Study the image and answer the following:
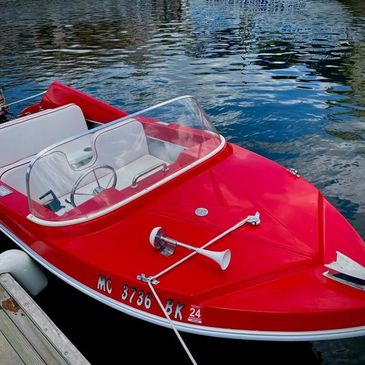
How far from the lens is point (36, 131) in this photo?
602 cm

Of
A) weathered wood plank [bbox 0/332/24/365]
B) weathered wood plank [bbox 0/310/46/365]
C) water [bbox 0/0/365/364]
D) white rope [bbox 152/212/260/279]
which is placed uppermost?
white rope [bbox 152/212/260/279]

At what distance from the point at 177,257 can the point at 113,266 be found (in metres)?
0.57

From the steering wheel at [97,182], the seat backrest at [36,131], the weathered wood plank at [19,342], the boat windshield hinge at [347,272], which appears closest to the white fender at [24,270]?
the weathered wood plank at [19,342]

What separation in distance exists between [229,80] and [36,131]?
767 centimetres

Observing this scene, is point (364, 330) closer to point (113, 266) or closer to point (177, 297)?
point (177, 297)

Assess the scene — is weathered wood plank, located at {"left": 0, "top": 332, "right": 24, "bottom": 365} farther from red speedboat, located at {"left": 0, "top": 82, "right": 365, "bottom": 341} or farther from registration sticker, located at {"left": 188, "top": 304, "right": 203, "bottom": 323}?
registration sticker, located at {"left": 188, "top": 304, "right": 203, "bottom": 323}

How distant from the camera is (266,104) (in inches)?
395

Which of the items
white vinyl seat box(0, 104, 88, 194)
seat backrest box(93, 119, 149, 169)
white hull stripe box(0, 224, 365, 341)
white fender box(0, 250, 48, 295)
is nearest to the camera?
white hull stripe box(0, 224, 365, 341)

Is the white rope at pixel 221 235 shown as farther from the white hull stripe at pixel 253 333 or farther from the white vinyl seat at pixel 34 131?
the white vinyl seat at pixel 34 131

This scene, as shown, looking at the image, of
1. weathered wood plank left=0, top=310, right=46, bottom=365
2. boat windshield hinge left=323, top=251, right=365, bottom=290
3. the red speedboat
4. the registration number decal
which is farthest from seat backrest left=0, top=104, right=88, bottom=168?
boat windshield hinge left=323, top=251, right=365, bottom=290

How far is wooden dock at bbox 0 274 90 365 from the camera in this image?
2947mm

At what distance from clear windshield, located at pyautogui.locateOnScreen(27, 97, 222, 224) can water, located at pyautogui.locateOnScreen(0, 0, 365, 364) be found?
1.10m

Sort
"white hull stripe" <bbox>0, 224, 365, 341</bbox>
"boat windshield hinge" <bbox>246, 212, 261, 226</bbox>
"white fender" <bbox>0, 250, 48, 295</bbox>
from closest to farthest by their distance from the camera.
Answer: "white hull stripe" <bbox>0, 224, 365, 341</bbox>
"boat windshield hinge" <bbox>246, 212, 261, 226</bbox>
"white fender" <bbox>0, 250, 48, 295</bbox>

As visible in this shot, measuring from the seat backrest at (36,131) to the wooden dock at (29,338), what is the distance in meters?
2.78
